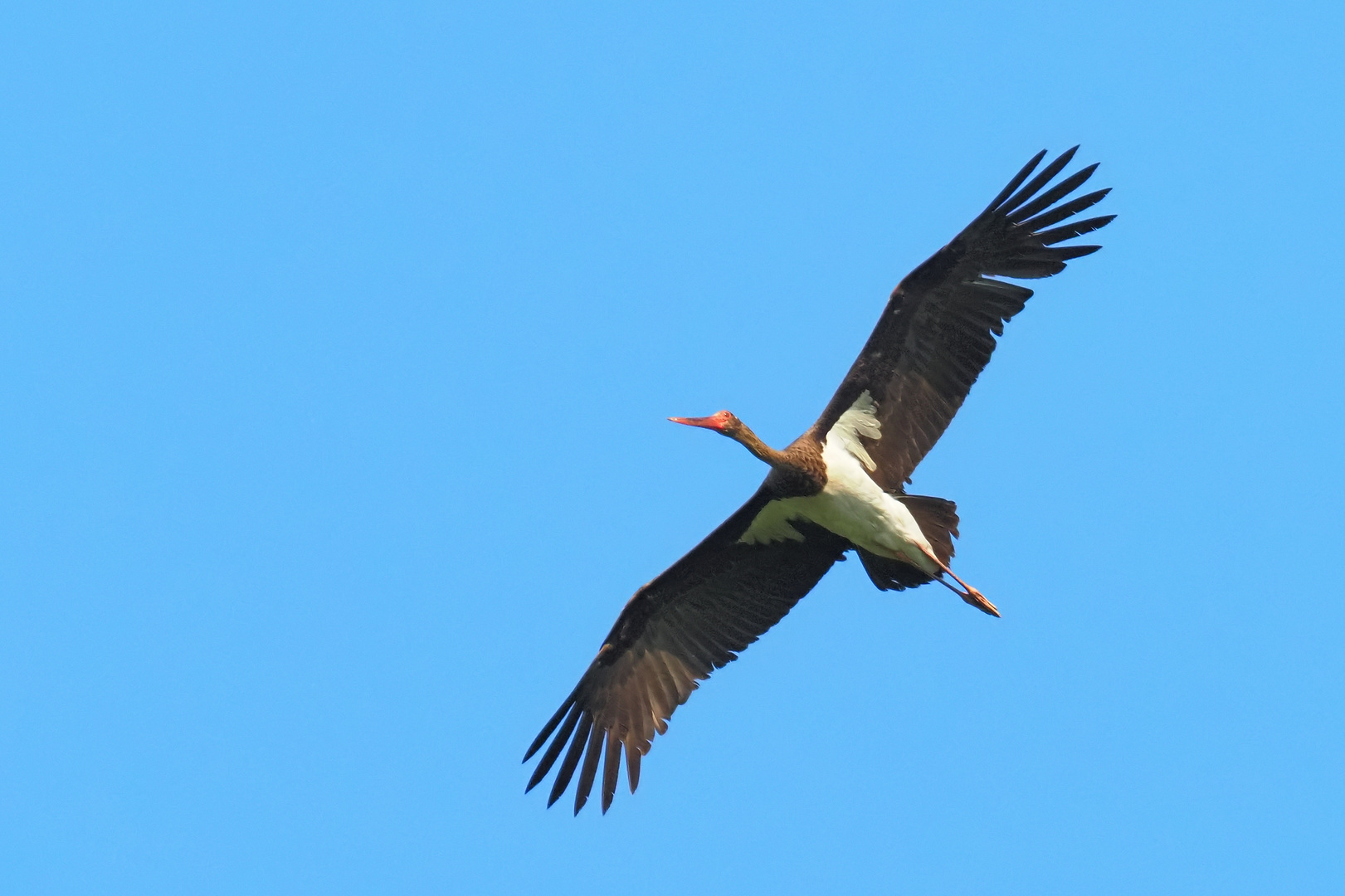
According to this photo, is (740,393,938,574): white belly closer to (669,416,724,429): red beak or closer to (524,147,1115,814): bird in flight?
(524,147,1115,814): bird in flight

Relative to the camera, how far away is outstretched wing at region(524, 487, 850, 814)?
1708cm

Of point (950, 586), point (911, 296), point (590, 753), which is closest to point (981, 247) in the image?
point (911, 296)

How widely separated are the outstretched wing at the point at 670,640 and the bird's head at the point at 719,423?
109 cm

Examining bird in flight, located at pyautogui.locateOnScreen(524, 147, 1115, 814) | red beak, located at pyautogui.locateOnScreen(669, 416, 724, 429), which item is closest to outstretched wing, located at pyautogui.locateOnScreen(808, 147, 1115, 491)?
bird in flight, located at pyautogui.locateOnScreen(524, 147, 1115, 814)

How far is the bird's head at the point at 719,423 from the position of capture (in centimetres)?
1630

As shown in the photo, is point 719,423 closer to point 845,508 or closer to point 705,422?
point 705,422

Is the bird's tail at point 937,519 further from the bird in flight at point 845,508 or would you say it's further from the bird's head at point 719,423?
the bird's head at point 719,423

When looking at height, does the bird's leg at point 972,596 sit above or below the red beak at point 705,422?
below

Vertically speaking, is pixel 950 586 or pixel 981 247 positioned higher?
pixel 981 247

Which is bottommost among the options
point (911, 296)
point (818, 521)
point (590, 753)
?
point (590, 753)

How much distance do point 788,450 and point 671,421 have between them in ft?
3.61

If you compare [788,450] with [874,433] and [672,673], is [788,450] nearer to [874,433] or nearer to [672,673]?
[874,433]

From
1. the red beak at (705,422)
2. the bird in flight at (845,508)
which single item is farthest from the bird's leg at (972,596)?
the red beak at (705,422)

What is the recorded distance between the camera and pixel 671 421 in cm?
1628
